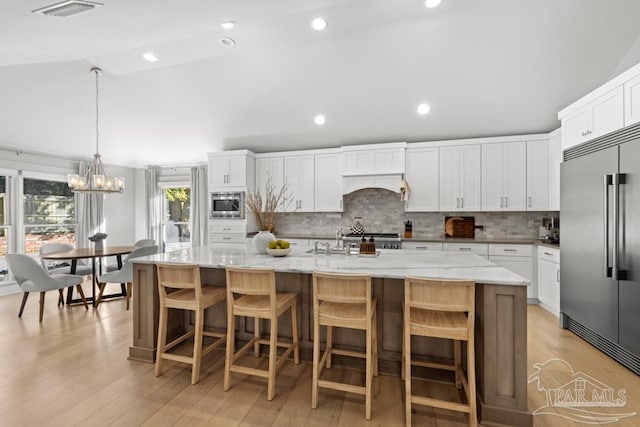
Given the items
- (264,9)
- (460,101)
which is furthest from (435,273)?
(460,101)

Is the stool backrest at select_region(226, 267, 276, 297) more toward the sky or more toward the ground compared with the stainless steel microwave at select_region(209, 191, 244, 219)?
more toward the ground

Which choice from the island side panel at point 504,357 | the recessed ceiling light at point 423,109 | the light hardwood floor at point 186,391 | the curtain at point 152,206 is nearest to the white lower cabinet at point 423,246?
the light hardwood floor at point 186,391

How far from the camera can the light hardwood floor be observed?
6.66ft

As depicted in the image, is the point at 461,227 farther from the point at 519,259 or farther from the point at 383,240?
the point at 383,240

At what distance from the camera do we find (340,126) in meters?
4.96

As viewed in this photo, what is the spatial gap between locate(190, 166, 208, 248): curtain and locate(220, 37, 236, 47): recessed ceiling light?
3.41 meters

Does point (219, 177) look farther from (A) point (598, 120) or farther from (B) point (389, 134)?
(A) point (598, 120)

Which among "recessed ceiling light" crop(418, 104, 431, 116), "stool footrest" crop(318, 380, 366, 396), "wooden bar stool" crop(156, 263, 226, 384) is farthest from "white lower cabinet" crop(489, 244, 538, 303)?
"wooden bar stool" crop(156, 263, 226, 384)

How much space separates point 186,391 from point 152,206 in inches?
225

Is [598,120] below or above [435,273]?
above

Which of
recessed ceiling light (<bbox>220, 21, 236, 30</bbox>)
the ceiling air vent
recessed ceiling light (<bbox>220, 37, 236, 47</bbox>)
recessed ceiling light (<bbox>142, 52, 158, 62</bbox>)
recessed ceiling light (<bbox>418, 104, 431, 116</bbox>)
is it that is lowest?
recessed ceiling light (<bbox>418, 104, 431, 116</bbox>)

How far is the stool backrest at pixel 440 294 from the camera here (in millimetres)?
1879

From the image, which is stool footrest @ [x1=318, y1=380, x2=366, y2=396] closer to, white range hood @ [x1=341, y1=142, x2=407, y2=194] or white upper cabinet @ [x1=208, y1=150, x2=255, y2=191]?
white range hood @ [x1=341, y1=142, x2=407, y2=194]

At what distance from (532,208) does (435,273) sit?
3435 mm
